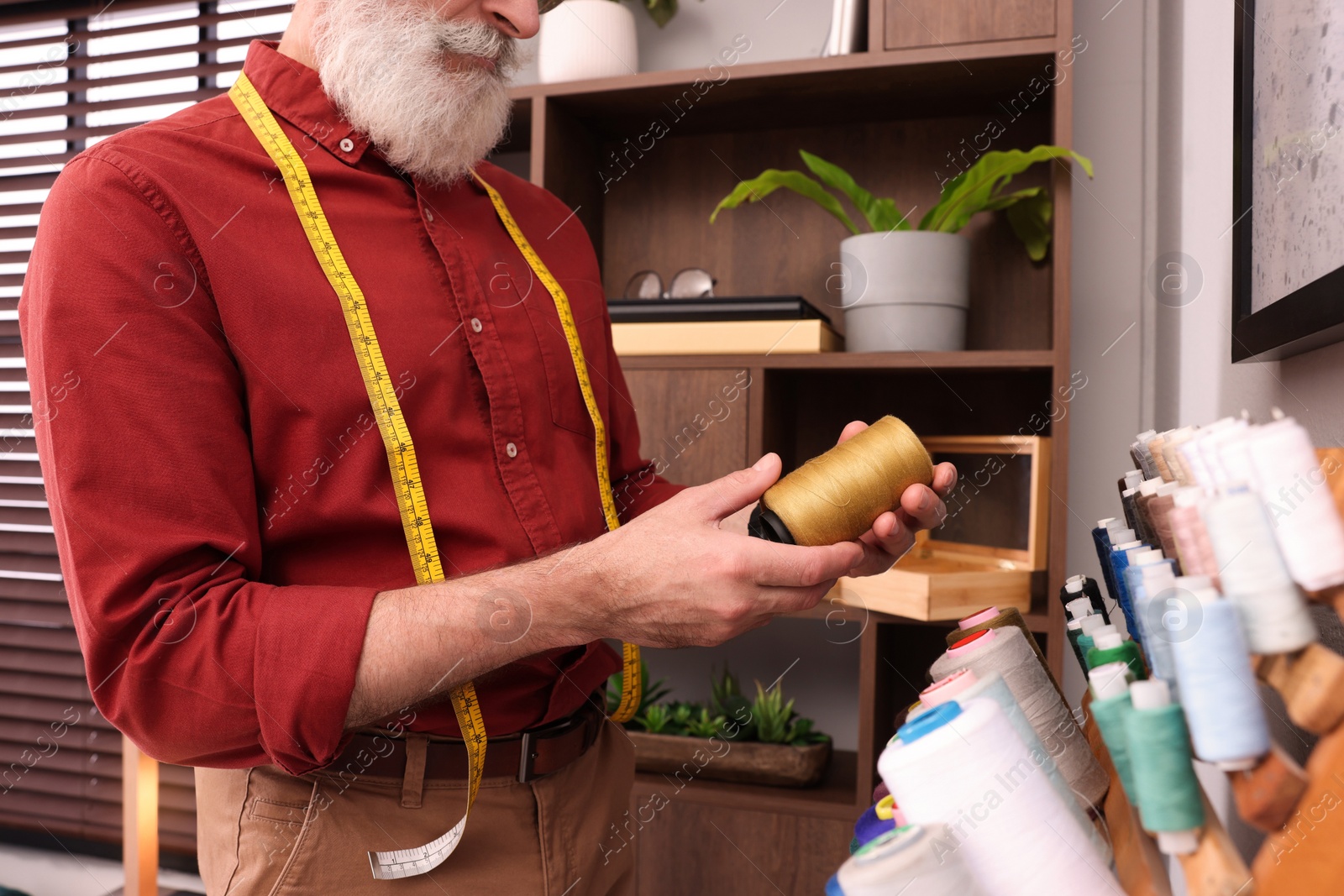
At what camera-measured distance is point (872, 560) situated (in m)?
0.92

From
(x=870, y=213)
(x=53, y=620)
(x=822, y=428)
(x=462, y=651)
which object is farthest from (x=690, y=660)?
(x=53, y=620)

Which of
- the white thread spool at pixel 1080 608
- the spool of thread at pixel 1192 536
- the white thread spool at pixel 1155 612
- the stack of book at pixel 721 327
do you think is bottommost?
the white thread spool at pixel 1080 608

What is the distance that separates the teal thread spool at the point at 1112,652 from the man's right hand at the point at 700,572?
211mm

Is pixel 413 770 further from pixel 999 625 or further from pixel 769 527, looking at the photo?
pixel 999 625

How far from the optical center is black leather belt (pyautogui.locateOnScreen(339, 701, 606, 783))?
875mm

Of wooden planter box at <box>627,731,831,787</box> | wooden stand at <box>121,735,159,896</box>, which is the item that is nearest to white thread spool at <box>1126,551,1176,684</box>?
wooden planter box at <box>627,731,831,787</box>

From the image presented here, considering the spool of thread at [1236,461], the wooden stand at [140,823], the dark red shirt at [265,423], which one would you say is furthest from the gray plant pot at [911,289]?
the wooden stand at [140,823]

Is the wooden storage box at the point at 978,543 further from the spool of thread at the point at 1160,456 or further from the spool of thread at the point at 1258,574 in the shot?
the spool of thread at the point at 1258,574

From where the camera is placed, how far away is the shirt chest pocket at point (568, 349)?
1.08 metres

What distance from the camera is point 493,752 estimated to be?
36.5 inches

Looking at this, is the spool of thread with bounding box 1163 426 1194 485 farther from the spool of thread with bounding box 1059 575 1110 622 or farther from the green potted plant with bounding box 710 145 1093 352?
the green potted plant with bounding box 710 145 1093 352

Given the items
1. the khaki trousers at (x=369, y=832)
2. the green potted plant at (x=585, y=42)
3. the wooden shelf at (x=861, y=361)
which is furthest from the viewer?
the green potted plant at (x=585, y=42)

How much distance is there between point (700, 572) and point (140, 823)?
1.77m

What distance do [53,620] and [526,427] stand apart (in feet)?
6.46
